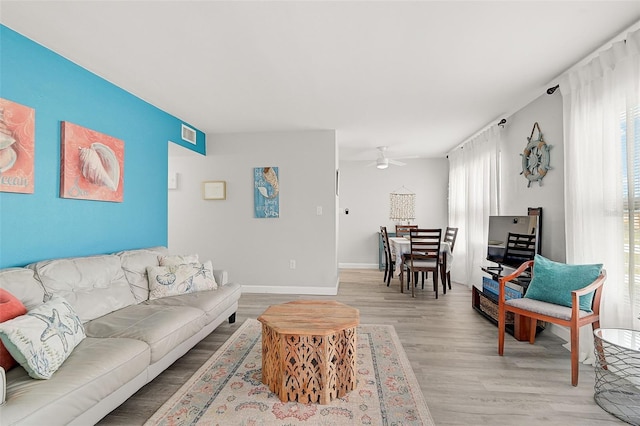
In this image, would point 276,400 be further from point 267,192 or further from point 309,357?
point 267,192

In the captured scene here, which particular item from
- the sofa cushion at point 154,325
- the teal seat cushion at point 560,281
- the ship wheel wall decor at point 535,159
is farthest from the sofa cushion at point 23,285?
the ship wheel wall decor at point 535,159

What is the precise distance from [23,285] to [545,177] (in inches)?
181

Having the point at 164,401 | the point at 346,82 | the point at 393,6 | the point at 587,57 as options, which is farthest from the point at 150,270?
the point at 587,57

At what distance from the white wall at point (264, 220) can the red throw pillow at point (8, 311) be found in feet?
10.3

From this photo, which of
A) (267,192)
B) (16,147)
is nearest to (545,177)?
(267,192)

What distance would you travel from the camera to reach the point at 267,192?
469cm

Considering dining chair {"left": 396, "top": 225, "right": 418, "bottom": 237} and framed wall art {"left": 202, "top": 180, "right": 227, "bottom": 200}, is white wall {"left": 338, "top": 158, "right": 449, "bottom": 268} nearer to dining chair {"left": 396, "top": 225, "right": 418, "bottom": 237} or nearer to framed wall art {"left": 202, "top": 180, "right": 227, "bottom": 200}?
dining chair {"left": 396, "top": 225, "right": 418, "bottom": 237}

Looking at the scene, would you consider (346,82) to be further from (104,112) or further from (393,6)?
(104,112)

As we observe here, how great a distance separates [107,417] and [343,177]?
601 cm

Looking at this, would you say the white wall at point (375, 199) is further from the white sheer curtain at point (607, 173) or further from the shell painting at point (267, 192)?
the white sheer curtain at point (607, 173)

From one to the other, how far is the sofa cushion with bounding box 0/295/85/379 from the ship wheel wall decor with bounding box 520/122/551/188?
426cm

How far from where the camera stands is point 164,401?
1915 mm

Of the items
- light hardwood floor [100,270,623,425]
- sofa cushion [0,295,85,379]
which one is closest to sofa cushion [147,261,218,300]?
light hardwood floor [100,270,623,425]

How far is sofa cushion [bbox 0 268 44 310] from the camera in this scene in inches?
69.7
